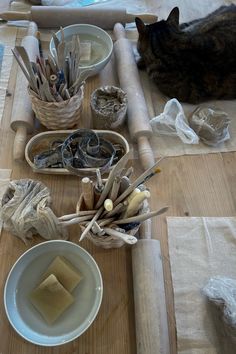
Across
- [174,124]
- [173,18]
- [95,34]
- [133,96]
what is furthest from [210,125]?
[95,34]

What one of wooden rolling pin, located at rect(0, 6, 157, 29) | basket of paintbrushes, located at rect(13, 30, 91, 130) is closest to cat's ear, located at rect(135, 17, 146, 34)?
wooden rolling pin, located at rect(0, 6, 157, 29)

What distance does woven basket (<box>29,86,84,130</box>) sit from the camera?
2.08ft

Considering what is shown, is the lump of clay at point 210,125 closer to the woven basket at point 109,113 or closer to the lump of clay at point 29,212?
the woven basket at point 109,113

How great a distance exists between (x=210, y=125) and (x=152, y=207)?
0.78 ft

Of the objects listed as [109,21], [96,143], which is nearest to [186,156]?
[96,143]

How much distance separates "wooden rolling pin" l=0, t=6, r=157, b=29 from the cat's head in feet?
0.42

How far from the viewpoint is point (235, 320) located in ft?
1.61

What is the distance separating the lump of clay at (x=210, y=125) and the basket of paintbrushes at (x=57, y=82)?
0.27 metres

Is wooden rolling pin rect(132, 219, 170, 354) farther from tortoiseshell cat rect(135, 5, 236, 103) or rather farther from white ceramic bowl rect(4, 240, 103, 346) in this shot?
tortoiseshell cat rect(135, 5, 236, 103)

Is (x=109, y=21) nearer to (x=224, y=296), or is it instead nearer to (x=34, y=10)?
(x=34, y=10)

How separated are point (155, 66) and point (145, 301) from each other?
1.81ft

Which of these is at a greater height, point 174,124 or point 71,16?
point 71,16

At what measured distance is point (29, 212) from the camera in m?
0.53

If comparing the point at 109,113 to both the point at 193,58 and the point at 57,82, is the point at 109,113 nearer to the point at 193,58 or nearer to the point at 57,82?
the point at 57,82
